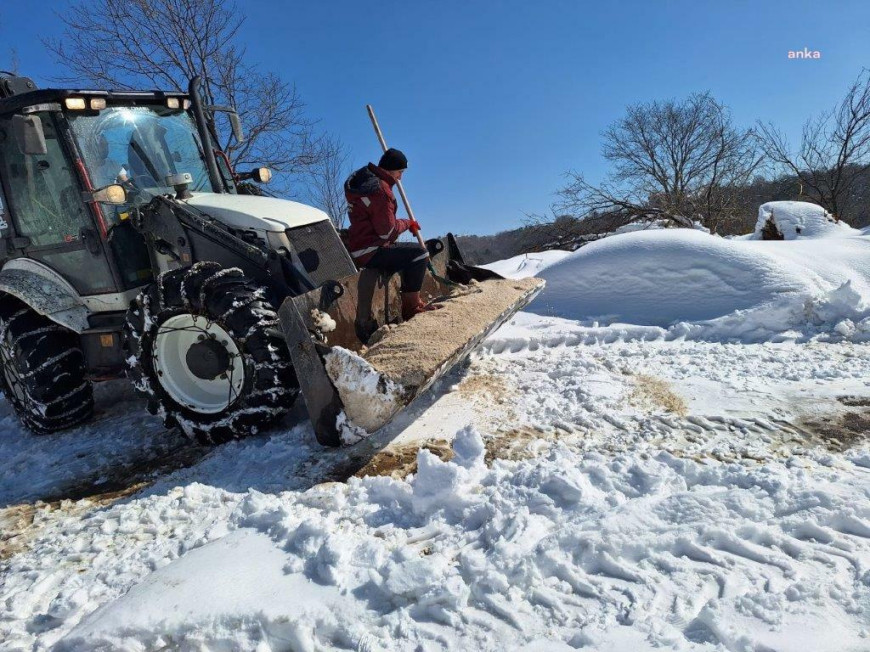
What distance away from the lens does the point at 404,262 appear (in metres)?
4.26

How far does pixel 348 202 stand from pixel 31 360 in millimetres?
2897

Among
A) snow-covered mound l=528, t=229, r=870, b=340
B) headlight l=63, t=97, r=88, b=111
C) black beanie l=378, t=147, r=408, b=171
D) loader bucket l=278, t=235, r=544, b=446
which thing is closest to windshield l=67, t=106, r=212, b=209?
headlight l=63, t=97, r=88, b=111

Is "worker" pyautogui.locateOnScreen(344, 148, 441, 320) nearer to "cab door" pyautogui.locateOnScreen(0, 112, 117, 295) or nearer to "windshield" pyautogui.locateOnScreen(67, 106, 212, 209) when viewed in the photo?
"windshield" pyautogui.locateOnScreen(67, 106, 212, 209)

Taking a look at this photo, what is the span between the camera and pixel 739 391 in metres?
3.96

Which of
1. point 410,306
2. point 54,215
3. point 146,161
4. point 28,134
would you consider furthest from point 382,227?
point 54,215

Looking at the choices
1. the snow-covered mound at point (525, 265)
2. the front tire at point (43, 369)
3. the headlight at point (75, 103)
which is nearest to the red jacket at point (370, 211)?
the headlight at point (75, 103)

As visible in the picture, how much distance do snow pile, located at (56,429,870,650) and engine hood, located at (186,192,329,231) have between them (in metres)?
2.17

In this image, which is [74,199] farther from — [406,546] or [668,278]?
[668,278]

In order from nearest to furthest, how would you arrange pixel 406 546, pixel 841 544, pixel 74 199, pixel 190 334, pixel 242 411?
pixel 841 544 → pixel 406 546 → pixel 242 411 → pixel 190 334 → pixel 74 199

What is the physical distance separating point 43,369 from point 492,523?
13.3 feet

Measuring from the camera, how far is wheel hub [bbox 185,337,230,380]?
3648mm

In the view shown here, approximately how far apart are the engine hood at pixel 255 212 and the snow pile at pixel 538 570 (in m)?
2.17

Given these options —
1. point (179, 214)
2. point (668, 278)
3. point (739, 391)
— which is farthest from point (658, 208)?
point (179, 214)

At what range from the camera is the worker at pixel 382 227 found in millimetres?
4141
